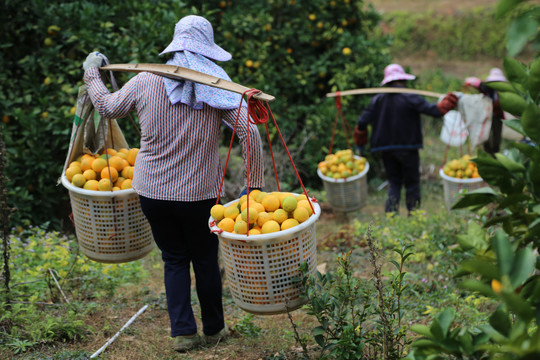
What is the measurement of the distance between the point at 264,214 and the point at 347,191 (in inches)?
102

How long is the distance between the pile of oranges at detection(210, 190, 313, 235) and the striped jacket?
228 mm

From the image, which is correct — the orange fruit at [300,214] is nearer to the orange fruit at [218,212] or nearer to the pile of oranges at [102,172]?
the orange fruit at [218,212]

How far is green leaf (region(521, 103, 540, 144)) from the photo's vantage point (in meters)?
1.47

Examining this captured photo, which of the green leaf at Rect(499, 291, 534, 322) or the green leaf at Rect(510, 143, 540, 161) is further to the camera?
the green leaf at Rect(510, 143, 540, 161)

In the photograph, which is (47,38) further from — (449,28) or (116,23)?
(449,28)

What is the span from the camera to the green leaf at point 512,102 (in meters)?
1.53

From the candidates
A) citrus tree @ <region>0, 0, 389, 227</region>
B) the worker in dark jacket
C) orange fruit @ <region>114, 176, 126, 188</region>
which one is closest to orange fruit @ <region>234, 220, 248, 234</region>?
orange fruit @ <region>114, 176, 126, 188</region>

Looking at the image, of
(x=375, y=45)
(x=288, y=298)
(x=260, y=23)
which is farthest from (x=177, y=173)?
(x=375, y=45)

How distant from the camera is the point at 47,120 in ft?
16.1

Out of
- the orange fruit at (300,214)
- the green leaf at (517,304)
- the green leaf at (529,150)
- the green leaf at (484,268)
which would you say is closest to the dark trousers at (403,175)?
the orange fruit at (300,214)

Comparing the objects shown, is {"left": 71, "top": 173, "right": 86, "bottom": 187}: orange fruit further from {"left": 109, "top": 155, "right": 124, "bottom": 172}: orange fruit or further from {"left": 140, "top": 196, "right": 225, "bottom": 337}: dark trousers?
{"left": 140, "top": 196, "right": 225, "bottom": 337}: dark trousers

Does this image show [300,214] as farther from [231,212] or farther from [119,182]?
[119,182]

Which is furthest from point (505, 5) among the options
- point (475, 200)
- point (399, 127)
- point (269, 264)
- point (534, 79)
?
point (399, 127)

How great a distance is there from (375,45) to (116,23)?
9.21 feet
